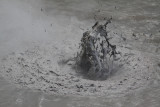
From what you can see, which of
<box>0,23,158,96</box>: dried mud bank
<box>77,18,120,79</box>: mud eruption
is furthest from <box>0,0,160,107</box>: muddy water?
<box>77,18,120,79</box>: mud eruption

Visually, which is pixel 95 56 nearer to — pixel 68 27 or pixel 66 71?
pixel 66 71

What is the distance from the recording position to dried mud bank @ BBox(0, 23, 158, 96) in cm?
585

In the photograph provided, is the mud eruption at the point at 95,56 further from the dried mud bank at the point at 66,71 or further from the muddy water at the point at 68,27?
the muddy water at the point at 68,27

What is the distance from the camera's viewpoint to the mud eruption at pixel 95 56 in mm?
6340

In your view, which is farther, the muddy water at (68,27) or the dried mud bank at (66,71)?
the dried mud bank at (66,71)

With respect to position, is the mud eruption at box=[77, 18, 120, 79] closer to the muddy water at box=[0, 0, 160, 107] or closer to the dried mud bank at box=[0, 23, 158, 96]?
the dried mud bank at box=[0, 23, 158, 96]

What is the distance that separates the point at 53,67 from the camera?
6.55 metres

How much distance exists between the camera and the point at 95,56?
6461 millimetres

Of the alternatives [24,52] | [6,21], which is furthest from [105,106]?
[6,21]

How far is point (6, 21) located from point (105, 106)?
4.95 meters

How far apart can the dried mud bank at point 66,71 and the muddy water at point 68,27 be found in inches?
6.4

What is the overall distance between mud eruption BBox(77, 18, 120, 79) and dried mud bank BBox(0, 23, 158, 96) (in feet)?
0.66

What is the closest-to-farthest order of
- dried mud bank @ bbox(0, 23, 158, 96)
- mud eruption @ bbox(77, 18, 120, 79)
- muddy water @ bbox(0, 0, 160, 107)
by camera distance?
muddy water @ bbox(0, 0, 160, 107) → dried mud bank @ bbox(0, 23, 158, 96) → mud eruption @ bbox(77, 18, 120, 79)

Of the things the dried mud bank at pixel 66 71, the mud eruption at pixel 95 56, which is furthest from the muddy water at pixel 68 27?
the mud eruption at pixel 95 56
